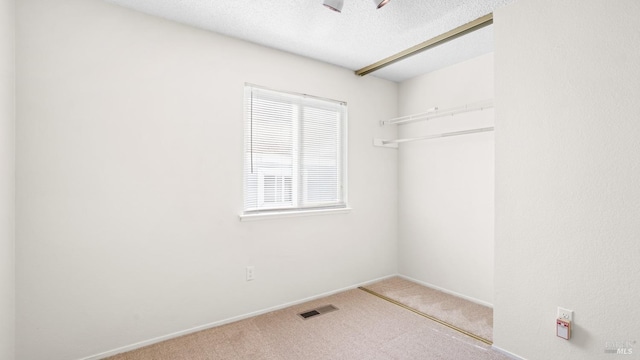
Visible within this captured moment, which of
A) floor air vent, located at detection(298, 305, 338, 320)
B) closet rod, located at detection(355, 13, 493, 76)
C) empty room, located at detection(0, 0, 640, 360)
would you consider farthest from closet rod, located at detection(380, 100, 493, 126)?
floor air vent, located at detection(298, 305, 338, 320)

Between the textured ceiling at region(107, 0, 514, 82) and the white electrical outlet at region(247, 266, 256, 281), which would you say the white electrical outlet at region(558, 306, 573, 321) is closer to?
the textured ceiling at region(107, 0, 514, 82)

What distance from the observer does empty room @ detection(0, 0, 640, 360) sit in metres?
1.69

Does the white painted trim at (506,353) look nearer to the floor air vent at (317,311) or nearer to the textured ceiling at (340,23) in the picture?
the floor air vent at (317,311)

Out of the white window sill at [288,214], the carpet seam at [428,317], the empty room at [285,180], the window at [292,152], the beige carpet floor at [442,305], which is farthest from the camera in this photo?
the window at [292,152]

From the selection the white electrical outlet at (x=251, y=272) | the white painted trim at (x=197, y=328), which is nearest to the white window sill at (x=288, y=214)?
the white electrical outlet at (x=251, y=272)

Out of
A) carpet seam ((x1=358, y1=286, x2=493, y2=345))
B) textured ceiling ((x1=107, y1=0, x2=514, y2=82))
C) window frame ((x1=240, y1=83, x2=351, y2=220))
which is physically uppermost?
textured ceiling ((x1=107, y1=0, x2=514, y2=82))

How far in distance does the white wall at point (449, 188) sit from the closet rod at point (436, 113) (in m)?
0.08

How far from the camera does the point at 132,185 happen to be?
6.89 feet

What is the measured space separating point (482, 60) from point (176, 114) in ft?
9.31

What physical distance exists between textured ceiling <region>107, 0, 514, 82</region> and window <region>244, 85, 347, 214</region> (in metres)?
0.50

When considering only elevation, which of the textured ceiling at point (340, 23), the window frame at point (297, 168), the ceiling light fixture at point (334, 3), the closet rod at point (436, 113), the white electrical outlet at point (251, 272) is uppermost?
the textured ceiling at point (340, 23)

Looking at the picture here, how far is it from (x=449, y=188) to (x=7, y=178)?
3.53 metres

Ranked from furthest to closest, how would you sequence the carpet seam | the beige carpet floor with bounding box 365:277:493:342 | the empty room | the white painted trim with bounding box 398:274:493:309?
1. the white painted trim with bounding box 398:274:493:309
2. the beige carpet floor with bounding box 365:277:493:342
3. the carpet seam
4. the empty room

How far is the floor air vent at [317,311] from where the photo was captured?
2.62 m
